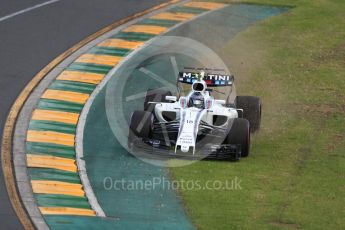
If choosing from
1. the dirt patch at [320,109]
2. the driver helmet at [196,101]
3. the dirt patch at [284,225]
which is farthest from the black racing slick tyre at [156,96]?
the dirt patch at [284,225]

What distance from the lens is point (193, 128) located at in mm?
26844

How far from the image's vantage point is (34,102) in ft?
104

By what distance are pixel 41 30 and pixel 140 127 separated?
44.1 ft

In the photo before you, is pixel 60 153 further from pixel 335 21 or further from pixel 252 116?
pixel 335 21

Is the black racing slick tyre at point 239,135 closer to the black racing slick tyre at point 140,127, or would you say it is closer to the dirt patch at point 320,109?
the black racing slick tyre at point 140,127

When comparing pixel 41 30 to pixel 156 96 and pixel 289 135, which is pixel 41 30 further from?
pixel 289 135

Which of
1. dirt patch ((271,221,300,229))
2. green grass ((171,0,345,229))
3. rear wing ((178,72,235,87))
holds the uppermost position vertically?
rear wing ((178,72,235,87))

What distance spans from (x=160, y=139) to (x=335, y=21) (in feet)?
60.4

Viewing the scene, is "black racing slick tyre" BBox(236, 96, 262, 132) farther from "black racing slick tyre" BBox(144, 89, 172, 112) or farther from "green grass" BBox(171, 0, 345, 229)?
"black racing slick tyre" BBox(144, 89, 172, 112)

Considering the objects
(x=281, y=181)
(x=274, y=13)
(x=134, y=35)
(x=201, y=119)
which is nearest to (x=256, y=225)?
(x=281, y=181)

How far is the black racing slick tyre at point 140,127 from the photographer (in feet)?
88.8

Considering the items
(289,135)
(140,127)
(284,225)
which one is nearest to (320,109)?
(289,135)

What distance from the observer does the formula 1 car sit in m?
26.6

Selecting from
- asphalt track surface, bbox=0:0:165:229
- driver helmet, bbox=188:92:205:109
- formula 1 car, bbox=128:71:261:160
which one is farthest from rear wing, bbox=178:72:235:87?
asphalt track surface, bbox=0:0:165:229
